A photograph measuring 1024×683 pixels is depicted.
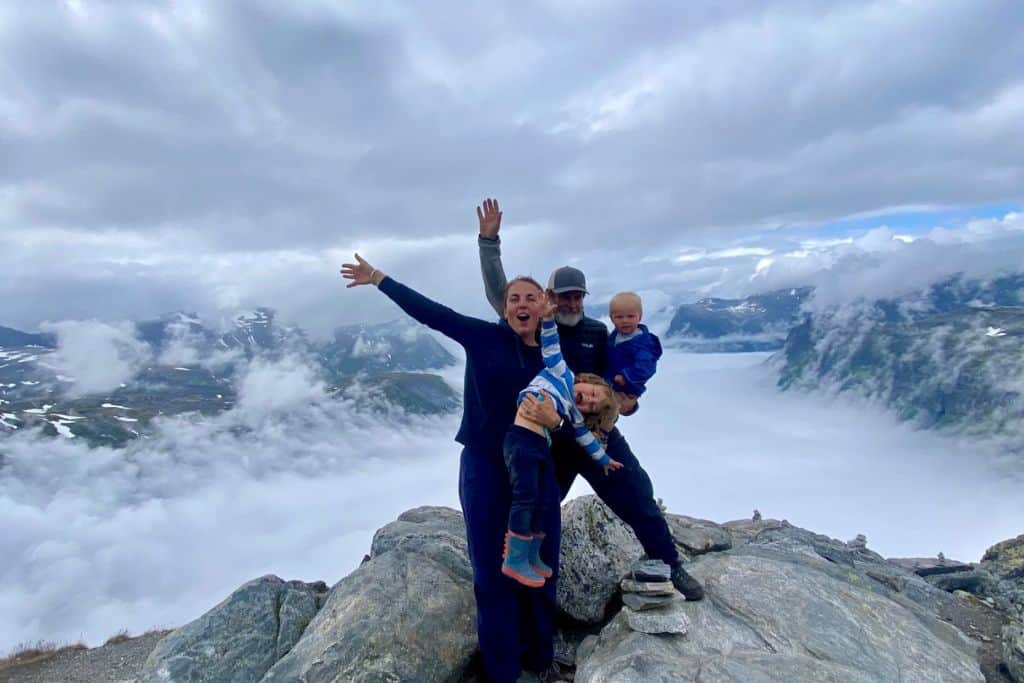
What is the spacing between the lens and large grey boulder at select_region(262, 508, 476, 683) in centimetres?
1021

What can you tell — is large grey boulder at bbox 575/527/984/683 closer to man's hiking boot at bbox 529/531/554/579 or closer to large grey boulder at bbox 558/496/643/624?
large grey boulder at bbox 558/496/643/624

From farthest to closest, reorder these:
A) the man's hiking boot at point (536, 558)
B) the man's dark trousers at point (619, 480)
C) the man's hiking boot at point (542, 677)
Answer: the man's hiking boot at point (542, 677) → the man's dark trousers at point (619, 480) → the man's hiking boot at point (536, 558)

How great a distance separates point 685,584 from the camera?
10.2 meters

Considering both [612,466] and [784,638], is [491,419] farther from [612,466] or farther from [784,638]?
[784,638]

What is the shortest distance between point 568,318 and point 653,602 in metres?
4.76

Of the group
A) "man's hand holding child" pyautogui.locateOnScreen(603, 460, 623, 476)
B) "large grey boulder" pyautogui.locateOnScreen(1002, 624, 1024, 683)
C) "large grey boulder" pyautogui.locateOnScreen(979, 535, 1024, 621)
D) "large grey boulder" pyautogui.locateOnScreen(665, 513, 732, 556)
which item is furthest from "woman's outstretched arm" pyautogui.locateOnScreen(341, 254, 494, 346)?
"large grey boulder" pyautogui.locateOnScreen(979, 535, 1024, 621)

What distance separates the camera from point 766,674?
848 cm

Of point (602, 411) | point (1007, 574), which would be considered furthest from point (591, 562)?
point (1007, 574)

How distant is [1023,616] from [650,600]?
9947 mm

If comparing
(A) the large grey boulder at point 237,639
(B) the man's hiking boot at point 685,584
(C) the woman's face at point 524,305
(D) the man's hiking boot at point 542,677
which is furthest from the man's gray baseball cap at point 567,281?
(A) the large grey boulder at point 237,639

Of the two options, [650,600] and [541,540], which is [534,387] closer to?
[541,540]

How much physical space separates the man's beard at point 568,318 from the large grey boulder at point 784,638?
4897 mm

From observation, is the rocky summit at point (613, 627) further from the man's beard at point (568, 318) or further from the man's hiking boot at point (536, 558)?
the man's beard at point (568, 318)

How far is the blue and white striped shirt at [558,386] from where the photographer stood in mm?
8328
